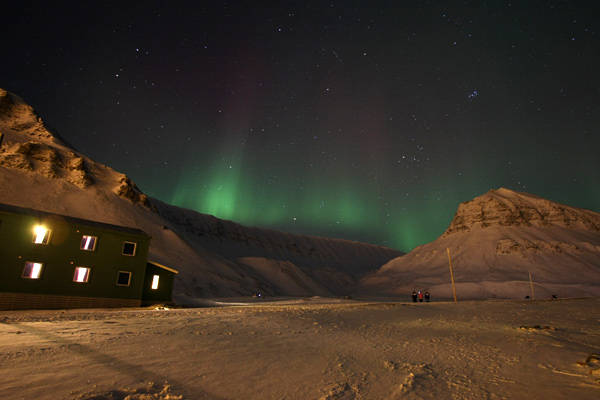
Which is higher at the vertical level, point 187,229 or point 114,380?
point 187,229

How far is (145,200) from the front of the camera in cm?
7838

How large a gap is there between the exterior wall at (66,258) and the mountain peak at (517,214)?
135579 mm

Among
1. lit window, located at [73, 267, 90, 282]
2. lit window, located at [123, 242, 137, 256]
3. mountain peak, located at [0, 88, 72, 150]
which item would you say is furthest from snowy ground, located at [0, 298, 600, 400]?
mountain peak, located at [0, 88, 72, 150]

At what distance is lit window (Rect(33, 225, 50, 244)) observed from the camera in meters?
24.2

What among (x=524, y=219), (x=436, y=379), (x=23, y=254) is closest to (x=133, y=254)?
(x=23, y=254)

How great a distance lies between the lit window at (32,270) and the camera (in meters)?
23.6

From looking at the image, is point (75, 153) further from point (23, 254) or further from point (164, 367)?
point (164, 367)

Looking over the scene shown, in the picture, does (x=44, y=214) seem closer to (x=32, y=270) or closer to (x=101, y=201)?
(x=32, y=270)

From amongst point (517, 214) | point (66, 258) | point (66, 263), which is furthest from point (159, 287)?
point (517, 214)

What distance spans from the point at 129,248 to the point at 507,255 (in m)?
113

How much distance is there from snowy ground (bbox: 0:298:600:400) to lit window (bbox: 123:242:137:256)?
18875mm

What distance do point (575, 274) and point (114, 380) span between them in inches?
4540

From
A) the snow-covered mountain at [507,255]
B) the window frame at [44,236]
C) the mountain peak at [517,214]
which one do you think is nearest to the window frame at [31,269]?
the window frame at [44,236]

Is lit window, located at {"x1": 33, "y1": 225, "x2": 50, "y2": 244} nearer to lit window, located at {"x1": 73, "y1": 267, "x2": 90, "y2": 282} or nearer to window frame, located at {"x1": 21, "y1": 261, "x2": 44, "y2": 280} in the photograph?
window frame, located at {"x1": 21, "y1": 261, "x2": 44, "y2": 280}
